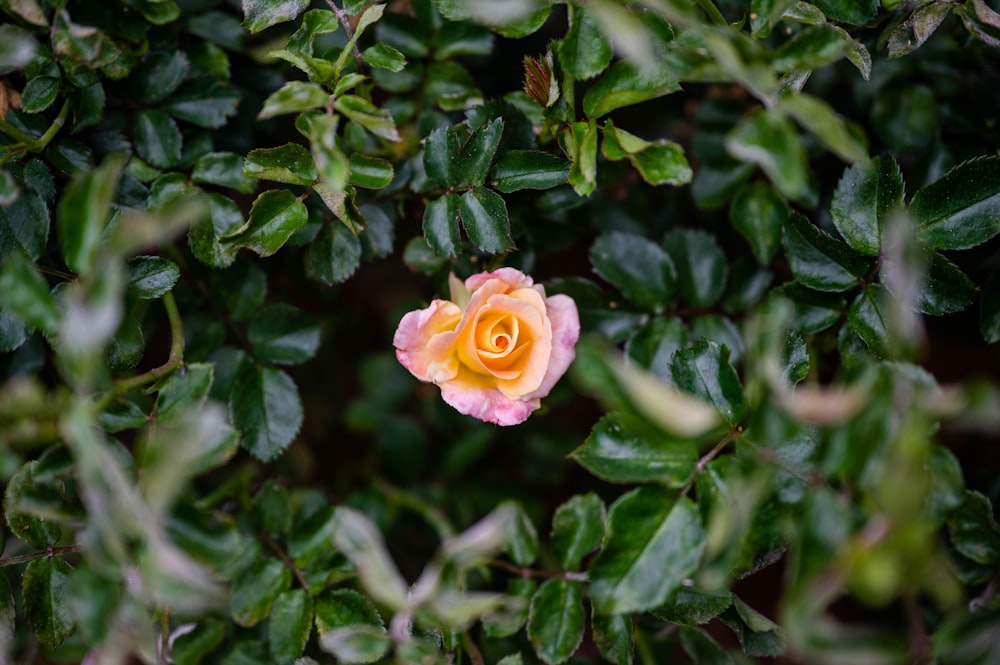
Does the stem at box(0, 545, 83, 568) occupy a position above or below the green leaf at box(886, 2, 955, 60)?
below

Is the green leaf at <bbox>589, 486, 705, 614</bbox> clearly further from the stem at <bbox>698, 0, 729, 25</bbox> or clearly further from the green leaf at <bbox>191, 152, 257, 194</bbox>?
the green leaf at <bbox>191, 152, 257, 194</bbox>

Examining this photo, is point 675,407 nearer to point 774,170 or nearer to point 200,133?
point 774,170

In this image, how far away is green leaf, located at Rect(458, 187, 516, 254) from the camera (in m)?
0.81

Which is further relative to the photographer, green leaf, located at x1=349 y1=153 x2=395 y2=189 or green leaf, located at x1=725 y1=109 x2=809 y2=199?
green leaf, located at x1=349 y1=153 x2=395 y2=189

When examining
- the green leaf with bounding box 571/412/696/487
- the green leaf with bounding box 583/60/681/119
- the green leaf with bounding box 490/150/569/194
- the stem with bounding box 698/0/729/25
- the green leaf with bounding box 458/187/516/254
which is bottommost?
the green leaf with bounding box 571/412/696/487

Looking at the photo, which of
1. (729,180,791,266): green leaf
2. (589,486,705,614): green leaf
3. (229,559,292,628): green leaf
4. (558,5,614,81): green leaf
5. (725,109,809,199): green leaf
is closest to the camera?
(725,109,809,199): green leaf

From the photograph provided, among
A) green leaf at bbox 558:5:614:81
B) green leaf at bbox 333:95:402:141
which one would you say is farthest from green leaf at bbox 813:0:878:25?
green leaf at bbox 333:95:402:141

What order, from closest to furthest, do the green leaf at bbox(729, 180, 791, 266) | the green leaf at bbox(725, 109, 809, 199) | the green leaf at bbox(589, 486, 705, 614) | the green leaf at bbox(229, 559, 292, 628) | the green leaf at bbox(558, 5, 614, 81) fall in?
1. the green leaf at bbox(725, 109, 809, 199)
2. the green leaf at bbox(589, 486, 705, 614)
3. the green leaf at bbox(558, 5, 614, 81)
4. the green leaf at bbox(229, 559, 292, 628)
5. the green leaf at bbox(729, 180, 791, 266)

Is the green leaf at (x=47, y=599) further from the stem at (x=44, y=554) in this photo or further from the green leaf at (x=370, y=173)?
the green leaf at (x=370, y=173)

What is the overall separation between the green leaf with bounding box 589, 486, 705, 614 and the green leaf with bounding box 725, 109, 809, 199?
0.29m

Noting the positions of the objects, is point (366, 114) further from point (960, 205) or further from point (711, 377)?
point (960, 205)

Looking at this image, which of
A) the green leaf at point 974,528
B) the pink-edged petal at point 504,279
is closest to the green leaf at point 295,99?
the pink-edged petal at point 504,279

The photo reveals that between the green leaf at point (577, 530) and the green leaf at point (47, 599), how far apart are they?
0.51m

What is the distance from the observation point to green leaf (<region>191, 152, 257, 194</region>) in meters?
0.90
